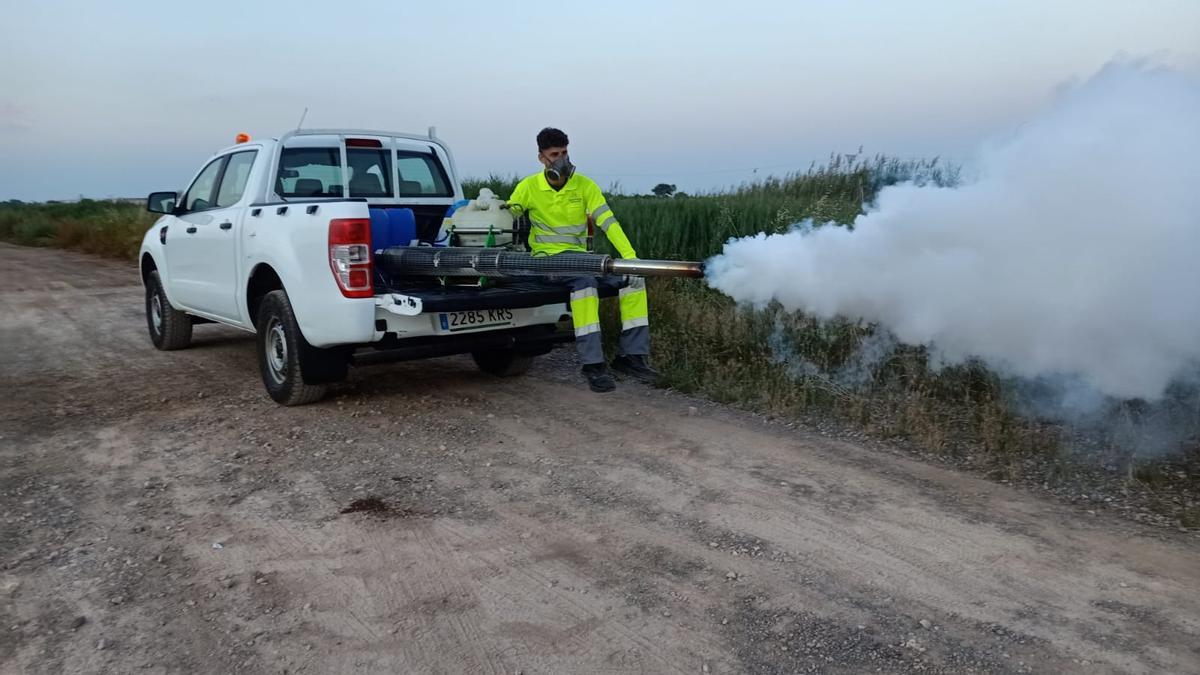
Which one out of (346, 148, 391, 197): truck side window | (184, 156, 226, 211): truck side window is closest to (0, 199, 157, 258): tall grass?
(184, 156, 226, 211): truck side window

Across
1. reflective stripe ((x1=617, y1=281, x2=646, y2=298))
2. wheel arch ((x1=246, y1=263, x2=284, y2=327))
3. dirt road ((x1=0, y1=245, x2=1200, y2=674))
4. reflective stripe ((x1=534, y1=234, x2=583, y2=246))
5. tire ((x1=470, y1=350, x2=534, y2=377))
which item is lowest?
dirt road ((x1=0, y1=245, x2=1200, y2=674))

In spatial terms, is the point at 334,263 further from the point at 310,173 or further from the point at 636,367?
the point at 636,367

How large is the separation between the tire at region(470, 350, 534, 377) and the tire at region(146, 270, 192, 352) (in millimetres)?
3229

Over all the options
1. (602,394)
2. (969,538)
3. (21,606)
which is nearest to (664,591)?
(969,538)

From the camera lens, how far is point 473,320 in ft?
19.6

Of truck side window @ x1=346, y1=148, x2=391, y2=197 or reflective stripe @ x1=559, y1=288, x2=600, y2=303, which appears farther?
truck side window @ x1=346, y1=148, x2=391, y2=197

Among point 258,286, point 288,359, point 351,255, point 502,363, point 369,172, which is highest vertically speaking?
point 369,172

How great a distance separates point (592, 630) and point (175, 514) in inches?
93.8

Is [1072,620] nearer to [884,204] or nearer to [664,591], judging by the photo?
[664,591]

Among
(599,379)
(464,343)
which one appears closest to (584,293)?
(599,379)

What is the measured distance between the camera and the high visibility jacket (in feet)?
21.0

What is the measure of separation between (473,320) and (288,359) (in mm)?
1312

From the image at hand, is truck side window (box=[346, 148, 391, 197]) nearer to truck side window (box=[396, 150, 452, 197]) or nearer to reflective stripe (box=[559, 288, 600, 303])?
truck side window (box=[396, 150, 452, 197])

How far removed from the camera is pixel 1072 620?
3129mm
